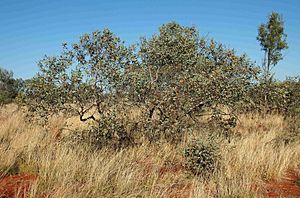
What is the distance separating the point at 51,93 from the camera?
8289mm

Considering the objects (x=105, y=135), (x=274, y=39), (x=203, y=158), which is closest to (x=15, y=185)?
(x=105, y=135)

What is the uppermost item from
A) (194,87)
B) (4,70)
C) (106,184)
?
(4,70)

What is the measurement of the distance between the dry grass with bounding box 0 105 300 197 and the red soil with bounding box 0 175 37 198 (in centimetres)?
17

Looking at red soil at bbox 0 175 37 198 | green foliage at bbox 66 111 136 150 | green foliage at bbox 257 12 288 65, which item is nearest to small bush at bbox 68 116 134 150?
green foliage at bbox 66 111 136 150

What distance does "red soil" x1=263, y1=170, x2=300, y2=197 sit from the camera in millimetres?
6062

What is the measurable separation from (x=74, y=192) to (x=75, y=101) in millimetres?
3791

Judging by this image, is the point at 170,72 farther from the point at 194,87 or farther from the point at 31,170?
the point at 31,170

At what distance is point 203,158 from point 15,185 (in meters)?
4.01

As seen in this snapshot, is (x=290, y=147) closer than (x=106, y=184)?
No

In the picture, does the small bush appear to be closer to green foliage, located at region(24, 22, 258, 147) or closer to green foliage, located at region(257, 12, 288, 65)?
green foliage, located at region(24, 22, 258, 147)

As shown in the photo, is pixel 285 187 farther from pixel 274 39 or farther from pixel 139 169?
pixel 274 39

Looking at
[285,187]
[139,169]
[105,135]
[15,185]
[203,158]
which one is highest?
[105,135]

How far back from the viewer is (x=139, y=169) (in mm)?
6586

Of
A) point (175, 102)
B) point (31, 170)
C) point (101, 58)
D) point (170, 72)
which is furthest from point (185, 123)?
point (31, 170)
